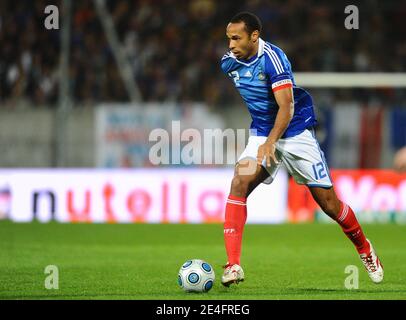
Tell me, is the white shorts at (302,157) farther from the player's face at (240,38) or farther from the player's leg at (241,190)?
the player's face at (240,38)

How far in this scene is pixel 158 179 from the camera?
53.6 feet

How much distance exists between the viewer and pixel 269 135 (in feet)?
26.7

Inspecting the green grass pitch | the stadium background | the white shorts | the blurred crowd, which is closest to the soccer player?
the white shorts

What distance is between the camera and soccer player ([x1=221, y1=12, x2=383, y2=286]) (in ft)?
26.8

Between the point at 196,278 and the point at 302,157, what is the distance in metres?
1.38

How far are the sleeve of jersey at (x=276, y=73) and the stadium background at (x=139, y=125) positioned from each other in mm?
6566

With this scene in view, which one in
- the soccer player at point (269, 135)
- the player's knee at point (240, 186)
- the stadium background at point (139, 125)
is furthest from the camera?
the stadium background at point (139, 125)

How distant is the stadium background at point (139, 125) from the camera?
53.4 ft

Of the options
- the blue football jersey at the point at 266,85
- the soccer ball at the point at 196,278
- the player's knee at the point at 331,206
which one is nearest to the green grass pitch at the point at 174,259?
the soccer ball at the point at 196,278

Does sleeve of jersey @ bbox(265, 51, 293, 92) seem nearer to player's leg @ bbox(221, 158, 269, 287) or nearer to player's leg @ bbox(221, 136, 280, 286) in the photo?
player's leg @ bbox(221, 136, 280, 286)

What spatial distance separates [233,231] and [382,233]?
6.94 meters
